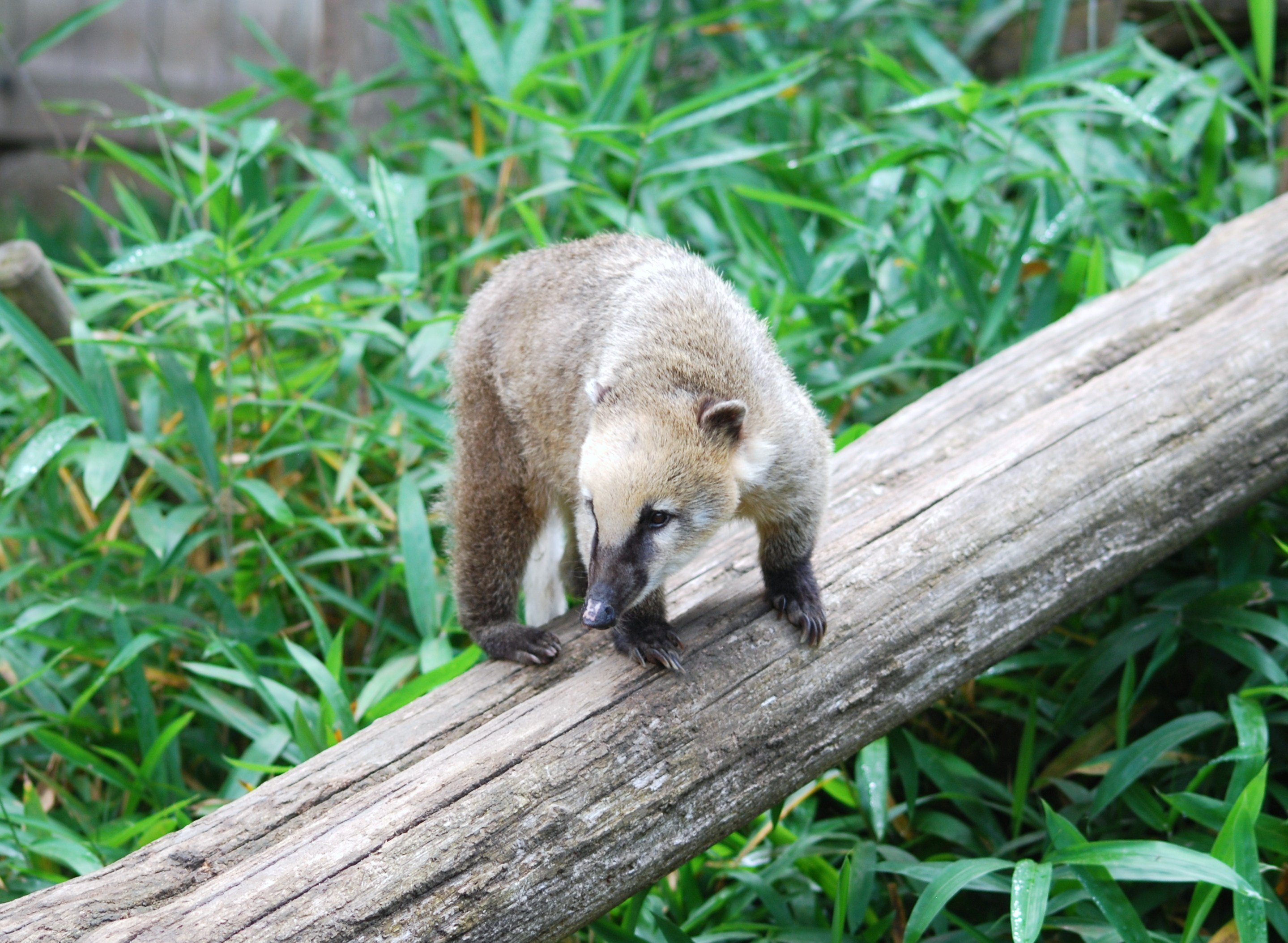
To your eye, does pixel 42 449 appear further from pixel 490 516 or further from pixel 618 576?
pixel 618 576

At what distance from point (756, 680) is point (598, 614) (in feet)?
1.50

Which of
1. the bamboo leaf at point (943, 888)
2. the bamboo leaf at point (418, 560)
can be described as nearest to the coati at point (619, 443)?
the bamboo leaf at point (418, 560)

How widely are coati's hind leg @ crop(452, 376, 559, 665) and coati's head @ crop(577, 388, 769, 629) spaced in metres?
0.62

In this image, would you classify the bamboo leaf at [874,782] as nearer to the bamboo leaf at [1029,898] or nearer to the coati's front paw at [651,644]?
the bamboo leaf at [1029,898]

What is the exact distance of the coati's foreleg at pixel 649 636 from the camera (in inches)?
100.0

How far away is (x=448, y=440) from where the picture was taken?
3.48 meters

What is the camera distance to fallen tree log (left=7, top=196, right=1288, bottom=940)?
2.13 m

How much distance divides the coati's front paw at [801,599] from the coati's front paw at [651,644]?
277 millimetres

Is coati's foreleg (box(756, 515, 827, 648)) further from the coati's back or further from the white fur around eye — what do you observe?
the coati's back

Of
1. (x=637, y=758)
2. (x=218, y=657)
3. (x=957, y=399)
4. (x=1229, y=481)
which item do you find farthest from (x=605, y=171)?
(x=637, y=758)

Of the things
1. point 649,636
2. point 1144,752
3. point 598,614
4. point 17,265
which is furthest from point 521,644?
point 17,265

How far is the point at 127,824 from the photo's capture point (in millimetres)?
3301

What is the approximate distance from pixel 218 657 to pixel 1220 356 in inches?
142

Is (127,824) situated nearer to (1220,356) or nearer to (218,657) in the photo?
(218,657)
